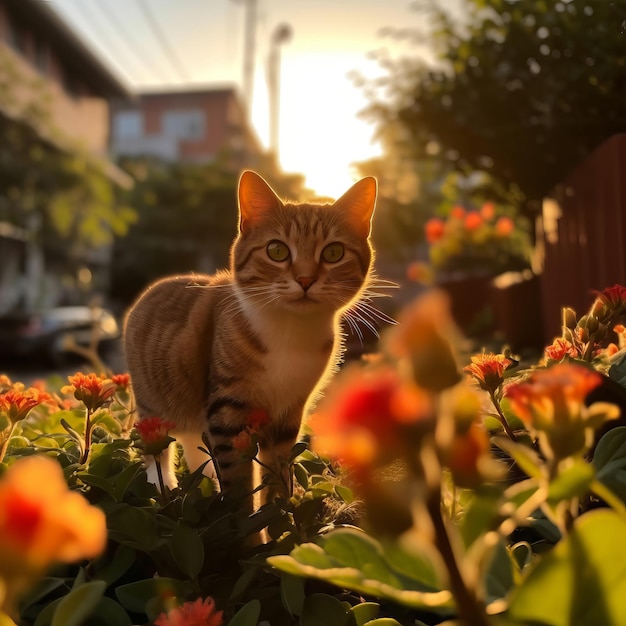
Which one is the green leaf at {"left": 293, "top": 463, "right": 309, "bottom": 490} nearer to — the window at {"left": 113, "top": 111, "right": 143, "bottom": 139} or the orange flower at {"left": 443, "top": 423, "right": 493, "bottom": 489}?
the orange flower at {"left": 443, "top": 423, "right": 493, "bottom": 489}

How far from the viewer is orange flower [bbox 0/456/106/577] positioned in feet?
1.22

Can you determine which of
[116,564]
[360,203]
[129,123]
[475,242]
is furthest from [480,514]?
[129,123]

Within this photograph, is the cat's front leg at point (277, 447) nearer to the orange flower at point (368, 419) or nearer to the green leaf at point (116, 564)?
the green leaf at point (116, 564)

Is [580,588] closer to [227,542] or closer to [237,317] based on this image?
[227,542]

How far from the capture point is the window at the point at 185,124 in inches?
1369

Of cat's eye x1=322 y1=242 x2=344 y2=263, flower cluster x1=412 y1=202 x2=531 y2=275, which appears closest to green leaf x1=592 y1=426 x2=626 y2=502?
cat's eye x1=322 y1=242 x2=344 y2=263

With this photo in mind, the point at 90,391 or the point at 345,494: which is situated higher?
the point at 90,391

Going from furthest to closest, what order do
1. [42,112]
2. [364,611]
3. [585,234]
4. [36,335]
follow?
[42,112]
[36,335]
[585,234]
[364,611]

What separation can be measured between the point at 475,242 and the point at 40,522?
6124 millimetres

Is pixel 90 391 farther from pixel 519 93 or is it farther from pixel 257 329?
pixel 519 93

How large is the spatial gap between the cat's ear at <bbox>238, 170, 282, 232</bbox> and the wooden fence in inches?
36.6

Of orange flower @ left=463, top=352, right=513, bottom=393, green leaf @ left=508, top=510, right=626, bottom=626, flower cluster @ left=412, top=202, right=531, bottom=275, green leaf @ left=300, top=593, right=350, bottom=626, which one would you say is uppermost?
flower cluster @ left=412, top=202, right=531, bottom=275

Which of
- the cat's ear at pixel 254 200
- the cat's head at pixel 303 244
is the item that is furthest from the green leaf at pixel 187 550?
the cat's ear at pixel 254 200

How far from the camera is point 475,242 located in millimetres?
6211
